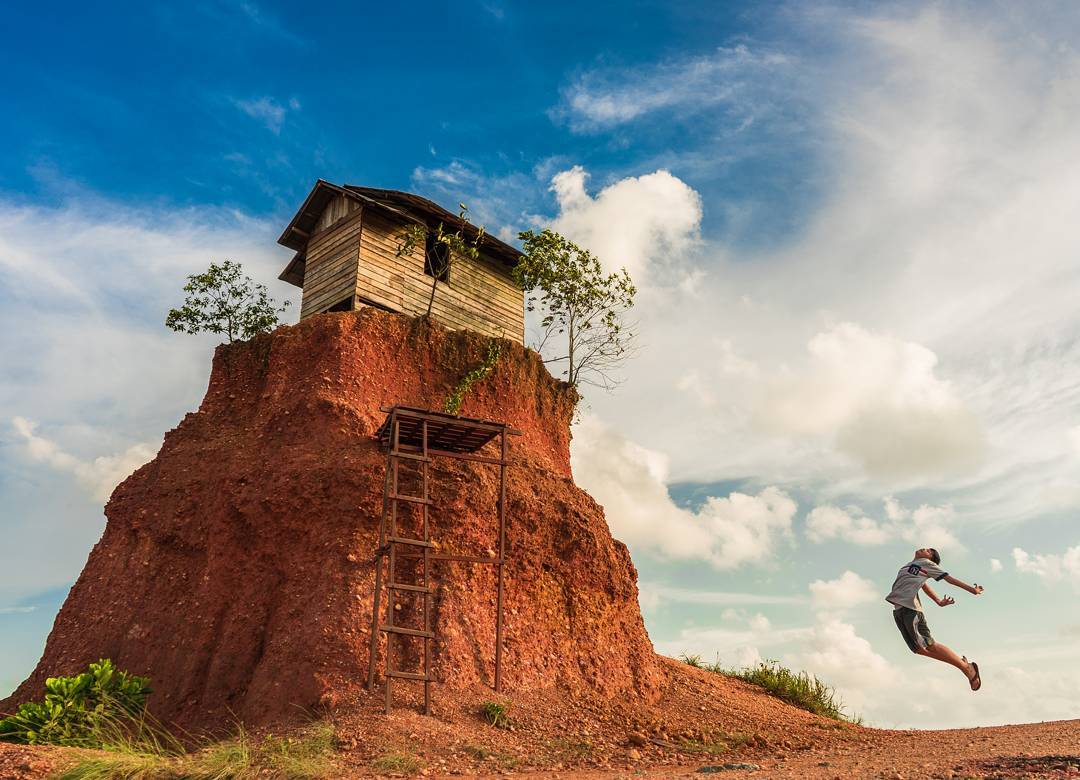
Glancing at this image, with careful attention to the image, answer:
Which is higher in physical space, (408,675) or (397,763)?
(408,675)

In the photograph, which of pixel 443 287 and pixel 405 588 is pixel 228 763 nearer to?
pixel 405 588

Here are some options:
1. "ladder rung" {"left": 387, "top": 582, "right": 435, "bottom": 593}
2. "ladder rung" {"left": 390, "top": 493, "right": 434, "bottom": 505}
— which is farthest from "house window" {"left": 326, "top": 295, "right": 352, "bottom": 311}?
"ladder rung" {"left": 387, "top": 582, "right": 435, "bottom": 593}

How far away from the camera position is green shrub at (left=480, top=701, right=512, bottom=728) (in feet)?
45.2

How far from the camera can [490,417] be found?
63.6 feet

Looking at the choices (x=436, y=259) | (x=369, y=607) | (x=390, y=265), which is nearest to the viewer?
(x=369, y=607)

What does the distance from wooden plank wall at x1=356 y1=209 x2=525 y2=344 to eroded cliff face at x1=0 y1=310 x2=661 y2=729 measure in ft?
5.18

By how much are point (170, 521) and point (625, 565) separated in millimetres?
9606

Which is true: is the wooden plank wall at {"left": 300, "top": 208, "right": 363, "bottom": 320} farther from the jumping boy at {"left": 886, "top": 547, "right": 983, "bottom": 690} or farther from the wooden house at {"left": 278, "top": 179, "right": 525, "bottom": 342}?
the jumping boy at {"left": 886, "top": 547, "right": 983, "bottom": 690}

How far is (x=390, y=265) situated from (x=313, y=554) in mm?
7993

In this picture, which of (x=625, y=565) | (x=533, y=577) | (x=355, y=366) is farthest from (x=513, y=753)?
(x=355, y=366)

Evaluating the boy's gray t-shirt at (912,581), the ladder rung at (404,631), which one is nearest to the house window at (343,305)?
the ladder rung at (404,631)

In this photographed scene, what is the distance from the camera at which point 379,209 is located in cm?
2055

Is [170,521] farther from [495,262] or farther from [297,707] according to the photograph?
[495,262]

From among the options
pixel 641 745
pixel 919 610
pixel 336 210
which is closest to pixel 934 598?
pixel 919 610
